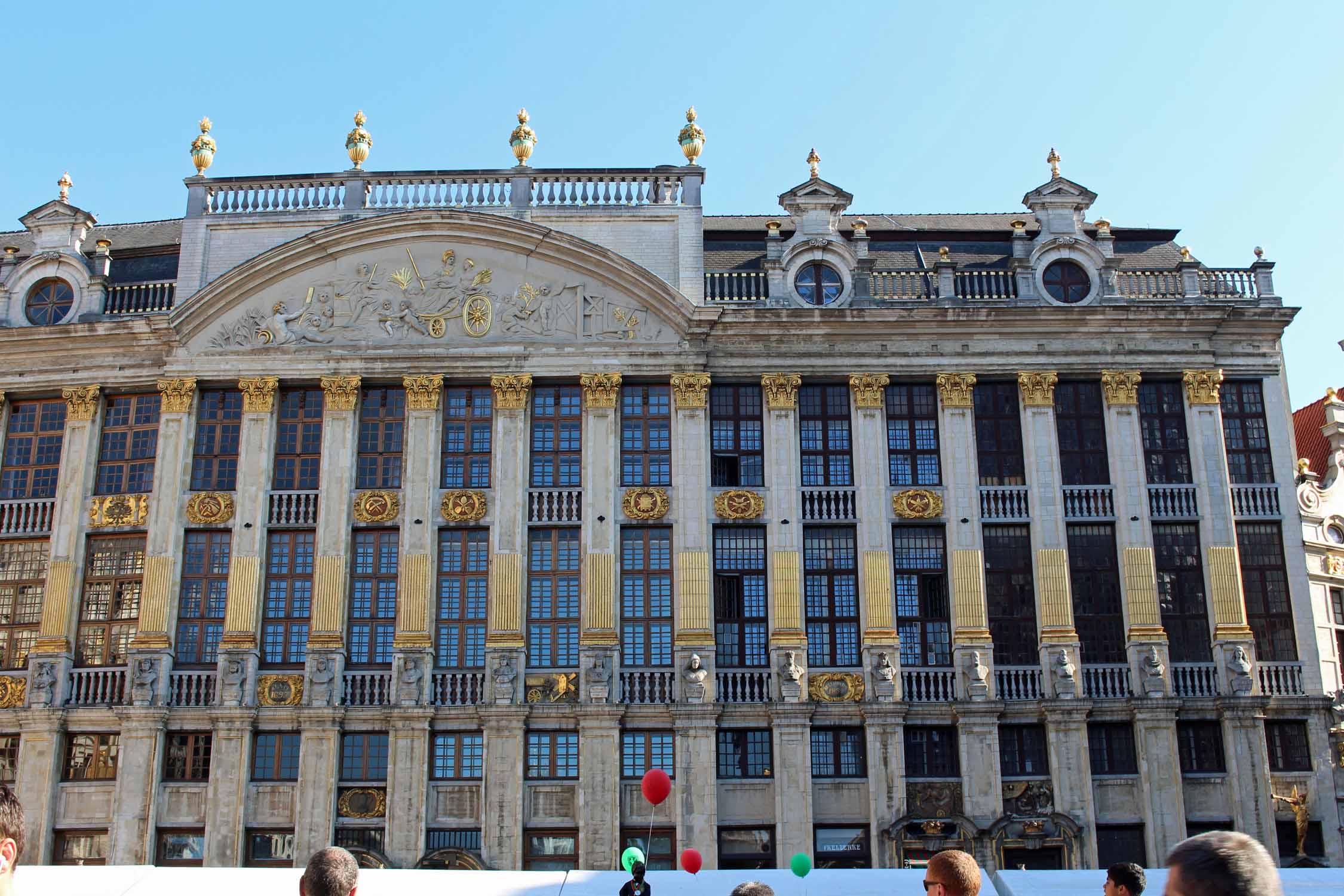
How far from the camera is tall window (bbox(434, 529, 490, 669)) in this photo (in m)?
30.7

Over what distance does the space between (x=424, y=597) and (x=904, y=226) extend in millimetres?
14834

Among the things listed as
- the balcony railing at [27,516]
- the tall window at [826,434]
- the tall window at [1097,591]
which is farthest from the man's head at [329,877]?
the balcony railing at [27,516]

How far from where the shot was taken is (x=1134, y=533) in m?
31.3

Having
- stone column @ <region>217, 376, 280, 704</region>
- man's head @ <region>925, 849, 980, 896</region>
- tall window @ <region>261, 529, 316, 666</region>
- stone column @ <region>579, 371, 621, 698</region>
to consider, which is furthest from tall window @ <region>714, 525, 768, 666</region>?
man's head @ <region>925, 849, 980, 896</region>

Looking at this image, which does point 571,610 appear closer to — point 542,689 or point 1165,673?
point 542,689

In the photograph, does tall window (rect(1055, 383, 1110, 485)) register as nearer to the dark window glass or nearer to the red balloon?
the dark window glass

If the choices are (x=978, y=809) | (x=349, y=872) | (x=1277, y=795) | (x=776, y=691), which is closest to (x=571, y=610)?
(x=776, y=691)

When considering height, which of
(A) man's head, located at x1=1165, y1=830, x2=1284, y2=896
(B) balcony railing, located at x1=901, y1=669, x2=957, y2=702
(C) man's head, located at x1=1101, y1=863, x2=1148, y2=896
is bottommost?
(C) man's head, located at x1=1101, y1=863, x2=1148, y2=896

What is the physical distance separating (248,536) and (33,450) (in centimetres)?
574

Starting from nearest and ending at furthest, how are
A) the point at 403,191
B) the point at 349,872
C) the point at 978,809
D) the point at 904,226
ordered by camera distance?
the point at 349,872 < the point at 978,809 < the point at 403,191 < the point at 904,226

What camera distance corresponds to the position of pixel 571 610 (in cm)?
3091

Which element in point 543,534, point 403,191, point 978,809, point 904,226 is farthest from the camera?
point 904,226

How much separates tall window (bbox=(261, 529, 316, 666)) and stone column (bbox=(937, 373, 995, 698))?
44.0 ft

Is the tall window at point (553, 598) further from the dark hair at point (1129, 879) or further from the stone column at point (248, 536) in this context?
the dark hair at point (1129, 879)
